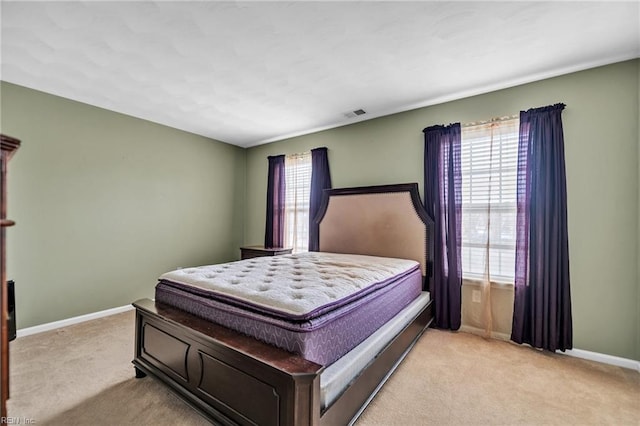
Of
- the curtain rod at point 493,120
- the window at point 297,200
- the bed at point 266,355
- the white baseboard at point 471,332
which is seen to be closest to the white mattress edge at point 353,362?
the bed at point 266,355

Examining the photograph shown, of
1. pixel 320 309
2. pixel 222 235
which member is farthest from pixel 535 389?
pixel 222 235

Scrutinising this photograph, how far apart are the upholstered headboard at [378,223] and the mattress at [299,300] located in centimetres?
72

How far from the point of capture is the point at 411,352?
102 inches

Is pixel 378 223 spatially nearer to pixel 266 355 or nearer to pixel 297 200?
pixel 297 200

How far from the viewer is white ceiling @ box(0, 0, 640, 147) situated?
192 centimetres

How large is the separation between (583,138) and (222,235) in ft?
16.3

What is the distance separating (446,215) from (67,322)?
4.48 m

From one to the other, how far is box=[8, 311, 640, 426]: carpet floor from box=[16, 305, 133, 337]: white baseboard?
0.25 m

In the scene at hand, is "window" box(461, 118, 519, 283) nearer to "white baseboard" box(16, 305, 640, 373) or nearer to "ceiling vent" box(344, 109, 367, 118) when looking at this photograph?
"white baseboard" box(16, 305, 640, 373)

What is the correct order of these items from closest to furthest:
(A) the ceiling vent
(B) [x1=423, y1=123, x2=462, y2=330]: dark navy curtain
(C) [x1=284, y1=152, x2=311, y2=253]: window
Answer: (B) [x1=423, y1=123, x2=462, y2=330]: dark navy curtain → (A) the ceiling vent → (C) [x1=284, y1=152, x2=311, y2=253]: window

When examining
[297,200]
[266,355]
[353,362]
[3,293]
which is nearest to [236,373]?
[266,355]

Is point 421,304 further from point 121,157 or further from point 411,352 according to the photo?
point 121,157

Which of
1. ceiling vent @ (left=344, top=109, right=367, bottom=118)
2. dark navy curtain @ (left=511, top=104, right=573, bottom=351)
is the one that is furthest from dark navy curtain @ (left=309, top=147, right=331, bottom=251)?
dark navy curtain @ (left=511, top=104, right=573, bottom=351)

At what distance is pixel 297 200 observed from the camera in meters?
4.66
